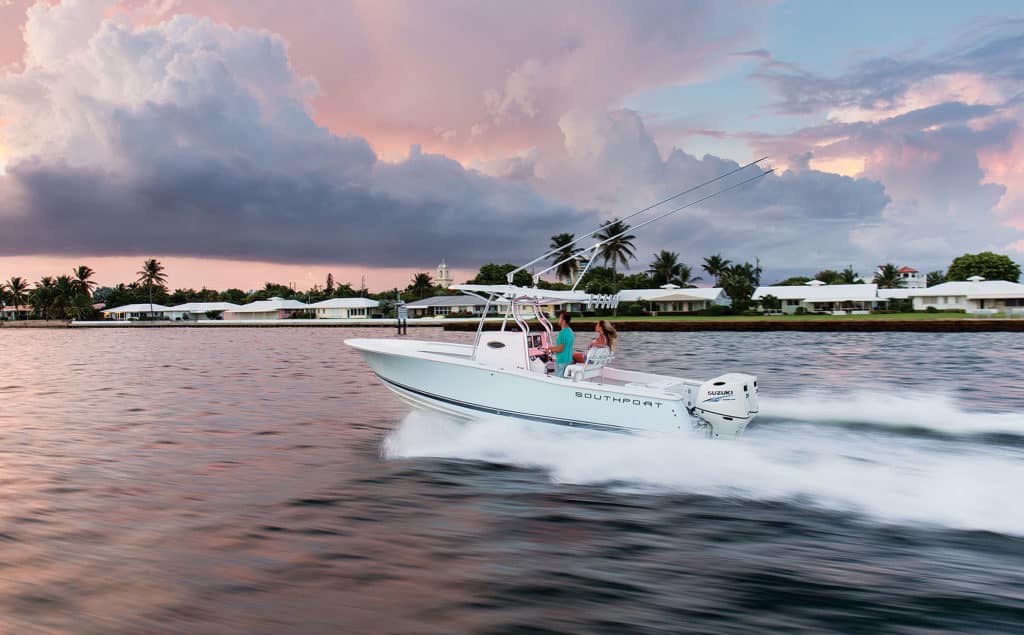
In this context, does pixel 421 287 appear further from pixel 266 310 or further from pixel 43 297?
pixel 43 297

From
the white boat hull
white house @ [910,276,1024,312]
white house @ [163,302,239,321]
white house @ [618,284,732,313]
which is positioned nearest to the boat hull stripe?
the white boat hull

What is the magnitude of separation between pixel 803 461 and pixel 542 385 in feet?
11.4

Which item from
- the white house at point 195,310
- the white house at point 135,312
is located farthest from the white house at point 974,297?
the white house at point 135,312

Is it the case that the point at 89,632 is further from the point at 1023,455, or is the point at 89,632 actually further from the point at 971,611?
the point at 1023,455

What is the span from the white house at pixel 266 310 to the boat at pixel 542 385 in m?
90.4

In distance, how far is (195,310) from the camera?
10019cm

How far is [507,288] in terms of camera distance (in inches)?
391

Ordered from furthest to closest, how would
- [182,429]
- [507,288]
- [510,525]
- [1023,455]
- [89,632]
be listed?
1. [182,429]
2. [507,288]
3. [1023,455]
4. [510,525]
5. [89,632]

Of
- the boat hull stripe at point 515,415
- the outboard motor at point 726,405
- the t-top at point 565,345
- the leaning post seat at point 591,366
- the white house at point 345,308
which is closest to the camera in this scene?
the outboard motor at point 726,405

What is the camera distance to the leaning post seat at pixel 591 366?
9.16 meters

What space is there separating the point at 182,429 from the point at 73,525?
5.10 m

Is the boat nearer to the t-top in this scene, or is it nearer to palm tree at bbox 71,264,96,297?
the t-top

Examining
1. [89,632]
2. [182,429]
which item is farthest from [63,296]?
[89,632]

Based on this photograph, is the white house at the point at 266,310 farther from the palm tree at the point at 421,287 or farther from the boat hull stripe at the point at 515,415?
the boat hull stripe at the point at 515,415
